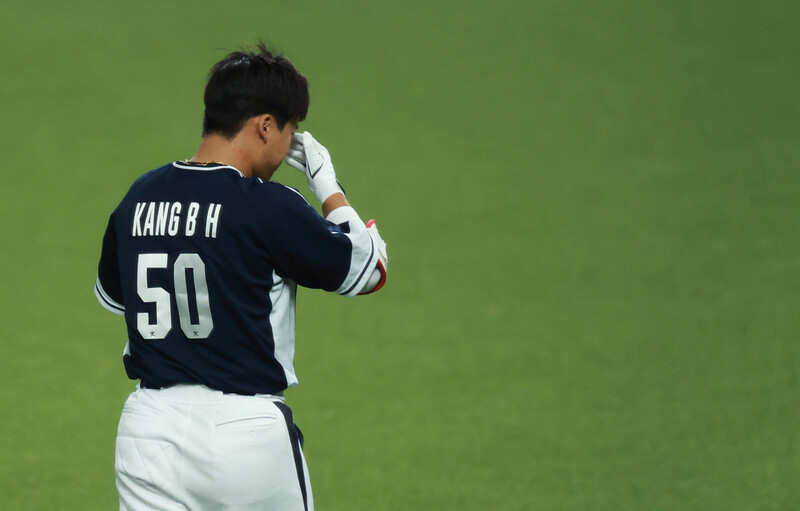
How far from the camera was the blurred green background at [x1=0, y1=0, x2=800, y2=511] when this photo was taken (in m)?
3.64

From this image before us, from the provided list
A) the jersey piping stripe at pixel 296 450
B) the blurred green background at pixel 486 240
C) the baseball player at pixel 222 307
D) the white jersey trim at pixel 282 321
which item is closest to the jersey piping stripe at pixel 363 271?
the baseball player at pixel 222 307

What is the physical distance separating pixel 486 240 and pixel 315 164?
274cm

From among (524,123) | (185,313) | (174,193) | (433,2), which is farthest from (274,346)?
(433,2)

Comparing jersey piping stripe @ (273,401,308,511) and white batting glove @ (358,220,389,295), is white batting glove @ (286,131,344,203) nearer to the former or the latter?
white batting glove @ (358,220,389,295)

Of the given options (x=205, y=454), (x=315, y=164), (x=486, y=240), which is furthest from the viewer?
(x=486, y=240)

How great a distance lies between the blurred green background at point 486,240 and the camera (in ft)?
11.9

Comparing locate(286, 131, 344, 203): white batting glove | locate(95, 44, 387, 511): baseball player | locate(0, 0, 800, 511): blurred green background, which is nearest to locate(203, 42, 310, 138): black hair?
locate(95, 44, 387, 511): baseball player

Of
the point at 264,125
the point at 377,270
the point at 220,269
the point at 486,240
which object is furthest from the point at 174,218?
the point at 486,240

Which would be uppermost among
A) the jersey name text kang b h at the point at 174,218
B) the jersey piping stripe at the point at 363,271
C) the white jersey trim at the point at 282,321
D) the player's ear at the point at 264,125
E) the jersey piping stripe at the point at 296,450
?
the player's ear at the point at 264,125

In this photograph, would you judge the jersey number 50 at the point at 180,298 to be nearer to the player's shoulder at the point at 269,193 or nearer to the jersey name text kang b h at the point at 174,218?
the jersey name text kang b h at the point at 174,218

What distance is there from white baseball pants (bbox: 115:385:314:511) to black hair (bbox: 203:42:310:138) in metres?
0.48

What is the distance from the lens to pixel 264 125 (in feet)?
6.50

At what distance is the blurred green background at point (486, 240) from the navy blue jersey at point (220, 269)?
1623 mm

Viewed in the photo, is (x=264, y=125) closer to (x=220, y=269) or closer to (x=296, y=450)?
(x=220, y=269)
